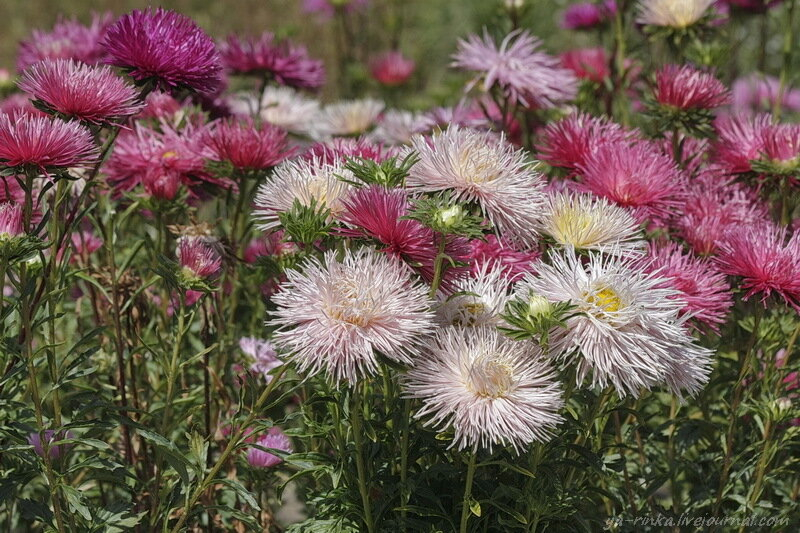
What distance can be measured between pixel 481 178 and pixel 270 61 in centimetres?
145

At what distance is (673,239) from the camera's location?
2027mm

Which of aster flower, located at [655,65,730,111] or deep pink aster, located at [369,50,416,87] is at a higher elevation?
aster flower, located at [655,65,730,111]

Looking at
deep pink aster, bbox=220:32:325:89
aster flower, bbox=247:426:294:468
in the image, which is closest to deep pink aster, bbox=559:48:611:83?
deep pink aster, bbox=220:32:325:89

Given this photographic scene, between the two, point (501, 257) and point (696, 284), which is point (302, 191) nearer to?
point (501, 257)

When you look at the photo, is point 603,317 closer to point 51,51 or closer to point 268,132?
point 268,132

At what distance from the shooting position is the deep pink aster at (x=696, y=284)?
1.70 m

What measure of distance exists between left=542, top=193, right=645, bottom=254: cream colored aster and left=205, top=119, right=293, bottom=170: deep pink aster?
700 millimetres

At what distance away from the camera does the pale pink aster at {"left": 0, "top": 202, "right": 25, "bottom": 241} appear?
1.48 meters

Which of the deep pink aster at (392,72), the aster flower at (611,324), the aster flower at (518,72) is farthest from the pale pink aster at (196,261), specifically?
the deep pink aster at (392,72)

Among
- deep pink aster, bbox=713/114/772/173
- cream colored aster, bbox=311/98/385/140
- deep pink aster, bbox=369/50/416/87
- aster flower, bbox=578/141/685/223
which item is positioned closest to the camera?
aster flower, bbox=578/141/685/223

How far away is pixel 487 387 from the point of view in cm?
134

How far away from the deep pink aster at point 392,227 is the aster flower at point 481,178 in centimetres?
6

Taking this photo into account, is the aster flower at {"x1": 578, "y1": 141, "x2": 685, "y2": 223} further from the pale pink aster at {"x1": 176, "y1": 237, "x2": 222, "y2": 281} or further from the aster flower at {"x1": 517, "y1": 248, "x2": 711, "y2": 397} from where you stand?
the pale pink aster at {"x1": 176, "y1": 237, "x2": 222, "y2": 281}

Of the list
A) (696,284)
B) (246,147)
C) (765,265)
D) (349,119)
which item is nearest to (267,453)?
(246,147)
